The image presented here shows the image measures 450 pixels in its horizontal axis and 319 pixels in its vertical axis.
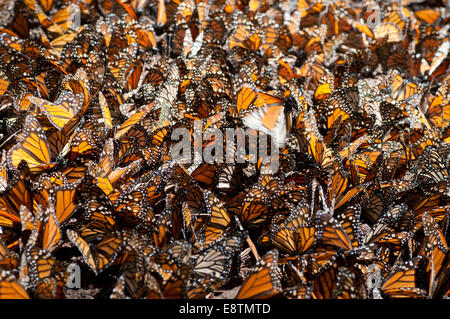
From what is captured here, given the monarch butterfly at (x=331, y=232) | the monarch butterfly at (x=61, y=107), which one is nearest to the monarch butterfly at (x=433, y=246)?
the monarch butterfly at (x=331, y=232)

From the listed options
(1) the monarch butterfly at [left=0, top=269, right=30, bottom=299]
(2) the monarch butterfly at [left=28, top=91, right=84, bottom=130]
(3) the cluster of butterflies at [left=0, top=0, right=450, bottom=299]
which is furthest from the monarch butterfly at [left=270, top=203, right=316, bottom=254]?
(2) the monarch butterfly at [left=28, top=91, right=84, bottom=130]

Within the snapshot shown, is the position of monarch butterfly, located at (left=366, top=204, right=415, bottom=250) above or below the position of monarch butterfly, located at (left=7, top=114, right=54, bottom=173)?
below

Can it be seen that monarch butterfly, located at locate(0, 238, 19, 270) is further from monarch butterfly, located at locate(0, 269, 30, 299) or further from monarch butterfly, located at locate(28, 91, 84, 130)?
monarch butterfly, located at locate(28, 91, 84, 130)

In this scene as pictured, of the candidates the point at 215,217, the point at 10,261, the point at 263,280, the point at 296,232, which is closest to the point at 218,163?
the point at 215,217

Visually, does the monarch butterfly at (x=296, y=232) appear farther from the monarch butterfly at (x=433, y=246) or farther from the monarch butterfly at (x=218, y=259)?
the monarch butterfly at (x=433, y=246)
